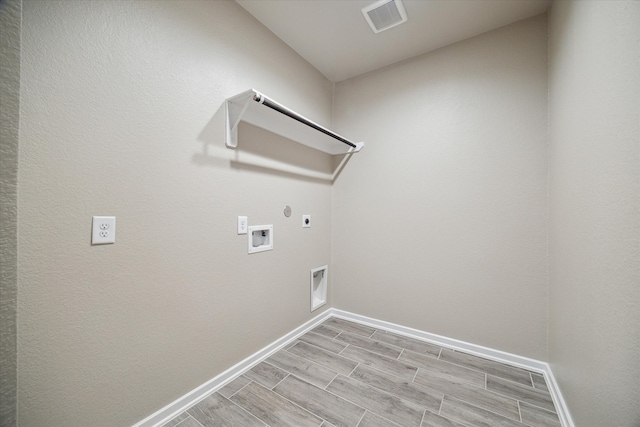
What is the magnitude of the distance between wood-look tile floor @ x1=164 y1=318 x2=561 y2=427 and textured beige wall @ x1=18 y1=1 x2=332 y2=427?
246 millimetres

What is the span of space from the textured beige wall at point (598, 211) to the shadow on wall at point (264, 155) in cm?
169

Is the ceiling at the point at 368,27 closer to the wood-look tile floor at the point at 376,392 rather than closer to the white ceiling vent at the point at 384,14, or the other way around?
the white ceiling vent at the point at 384,14

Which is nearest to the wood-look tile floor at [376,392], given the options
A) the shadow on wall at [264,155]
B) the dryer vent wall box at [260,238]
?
the dryer vent wall box at [260,238]

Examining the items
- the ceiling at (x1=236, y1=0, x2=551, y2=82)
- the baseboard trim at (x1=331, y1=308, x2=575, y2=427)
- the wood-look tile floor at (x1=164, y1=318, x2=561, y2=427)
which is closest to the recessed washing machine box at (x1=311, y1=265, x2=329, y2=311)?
the baseboard trim at (x1=331, y1=308, x2=575, y2=427)

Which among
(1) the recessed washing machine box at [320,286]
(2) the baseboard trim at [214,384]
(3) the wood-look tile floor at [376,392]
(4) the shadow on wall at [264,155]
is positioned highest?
(4) the shadow on wall at [264,155]

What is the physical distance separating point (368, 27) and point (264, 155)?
1256 mm

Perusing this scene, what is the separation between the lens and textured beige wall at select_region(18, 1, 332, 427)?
3.15 feet

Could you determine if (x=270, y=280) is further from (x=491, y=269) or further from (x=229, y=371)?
(x=491, y=269)

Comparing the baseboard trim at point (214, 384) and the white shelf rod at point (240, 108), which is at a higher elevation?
the white shelf rod at point (240, 108)

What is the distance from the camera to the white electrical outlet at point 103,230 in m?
1.08

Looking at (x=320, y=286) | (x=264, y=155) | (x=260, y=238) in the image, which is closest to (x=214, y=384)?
(x=260, y=238)

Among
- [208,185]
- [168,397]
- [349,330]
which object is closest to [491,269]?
[349,330]

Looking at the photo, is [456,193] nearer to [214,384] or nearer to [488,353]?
[488,353]

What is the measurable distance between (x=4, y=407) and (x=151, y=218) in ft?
2.85
